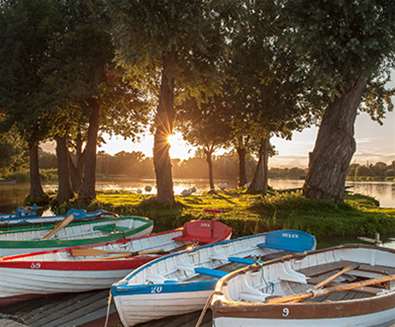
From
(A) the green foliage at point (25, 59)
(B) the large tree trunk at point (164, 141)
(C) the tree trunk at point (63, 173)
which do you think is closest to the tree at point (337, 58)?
(B) the large tree trunk at point (164, 141)

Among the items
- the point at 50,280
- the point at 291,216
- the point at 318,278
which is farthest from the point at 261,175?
the point at 50,280

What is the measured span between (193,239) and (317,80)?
34.2 feet

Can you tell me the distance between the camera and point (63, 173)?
99.8ft

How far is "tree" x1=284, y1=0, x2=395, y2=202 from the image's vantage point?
18453mm

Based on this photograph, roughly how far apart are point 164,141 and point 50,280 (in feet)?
45.0

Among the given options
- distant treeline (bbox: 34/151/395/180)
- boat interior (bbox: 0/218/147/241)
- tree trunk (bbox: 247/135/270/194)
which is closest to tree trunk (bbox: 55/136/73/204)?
boat interior (bbox: 0/218/147/241)

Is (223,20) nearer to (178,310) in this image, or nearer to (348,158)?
(348,158)

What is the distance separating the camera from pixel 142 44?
1995 cm

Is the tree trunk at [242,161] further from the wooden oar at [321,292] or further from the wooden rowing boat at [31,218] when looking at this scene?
the wooden oar at [321,292]

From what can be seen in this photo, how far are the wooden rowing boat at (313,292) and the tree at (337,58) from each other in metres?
11.2

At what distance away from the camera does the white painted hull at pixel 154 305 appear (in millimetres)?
7246

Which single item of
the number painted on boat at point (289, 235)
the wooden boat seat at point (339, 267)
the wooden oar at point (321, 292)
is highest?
the number painted on boat at point (289, 235)

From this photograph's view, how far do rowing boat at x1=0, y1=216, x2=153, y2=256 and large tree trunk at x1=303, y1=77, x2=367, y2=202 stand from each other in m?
10.1

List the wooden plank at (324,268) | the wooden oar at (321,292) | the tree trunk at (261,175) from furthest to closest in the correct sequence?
1. the tree trunk at (261,175)
2. the wooden plank at (324,268)
3. the wooden oar at (321,292)
